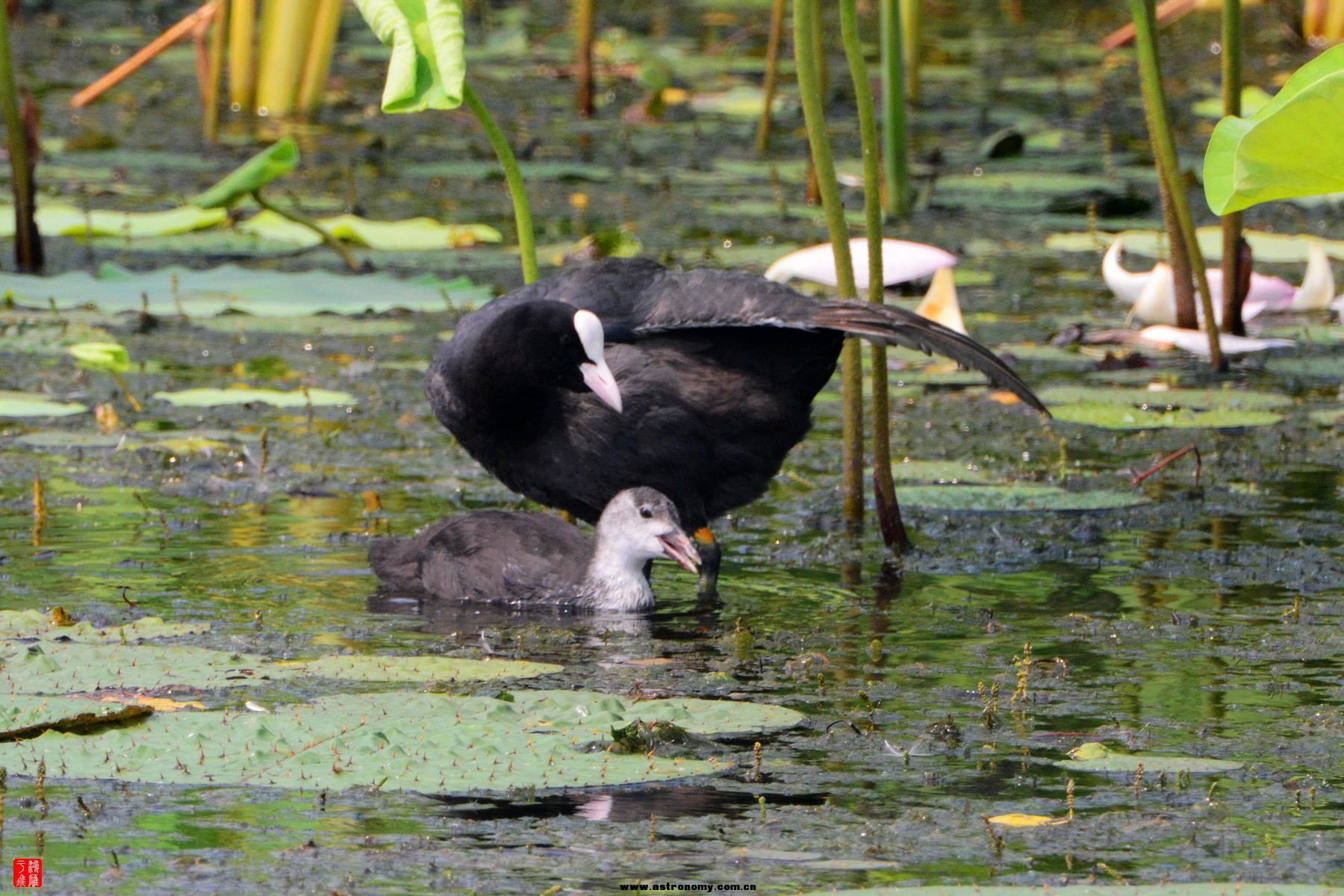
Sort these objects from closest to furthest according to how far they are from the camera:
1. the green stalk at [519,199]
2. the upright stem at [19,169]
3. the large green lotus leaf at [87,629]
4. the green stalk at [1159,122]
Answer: the large green lotus leaf at [87,629] → the green stalk at [519,199] → the green stalk at [1159,122] → the upright stem at [19,169]

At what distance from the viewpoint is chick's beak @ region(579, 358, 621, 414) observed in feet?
16.9

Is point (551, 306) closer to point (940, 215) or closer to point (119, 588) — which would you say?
Result: point (119, 588)

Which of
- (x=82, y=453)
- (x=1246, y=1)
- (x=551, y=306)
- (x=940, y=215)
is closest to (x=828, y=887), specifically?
(x=551, y=306)

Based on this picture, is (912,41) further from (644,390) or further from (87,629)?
(87,629)

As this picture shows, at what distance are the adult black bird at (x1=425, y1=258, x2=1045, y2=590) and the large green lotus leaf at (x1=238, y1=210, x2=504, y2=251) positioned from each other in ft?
13.0

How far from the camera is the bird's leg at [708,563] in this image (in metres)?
5.36

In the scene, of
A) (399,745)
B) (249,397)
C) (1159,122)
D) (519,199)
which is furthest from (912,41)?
(399,745)

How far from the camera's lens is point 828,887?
10.3 feet

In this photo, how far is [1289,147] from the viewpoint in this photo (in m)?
3.88

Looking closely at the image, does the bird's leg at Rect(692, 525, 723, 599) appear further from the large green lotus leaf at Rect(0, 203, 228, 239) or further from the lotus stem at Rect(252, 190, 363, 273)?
the large green lotus leaf at Rect(0, 203, 228, 239)

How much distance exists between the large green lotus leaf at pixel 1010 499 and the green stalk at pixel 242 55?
682cm

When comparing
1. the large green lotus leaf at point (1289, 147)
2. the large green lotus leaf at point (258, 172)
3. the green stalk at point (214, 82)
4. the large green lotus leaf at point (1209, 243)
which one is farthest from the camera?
the green stalk at point (214, 82)

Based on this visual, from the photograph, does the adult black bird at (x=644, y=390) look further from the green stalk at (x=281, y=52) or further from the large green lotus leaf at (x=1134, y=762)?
the green stalk at (x=281, y=52)

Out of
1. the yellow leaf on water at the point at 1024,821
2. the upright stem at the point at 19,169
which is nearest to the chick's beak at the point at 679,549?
the yellow leaf on water at the point at 1024,821
